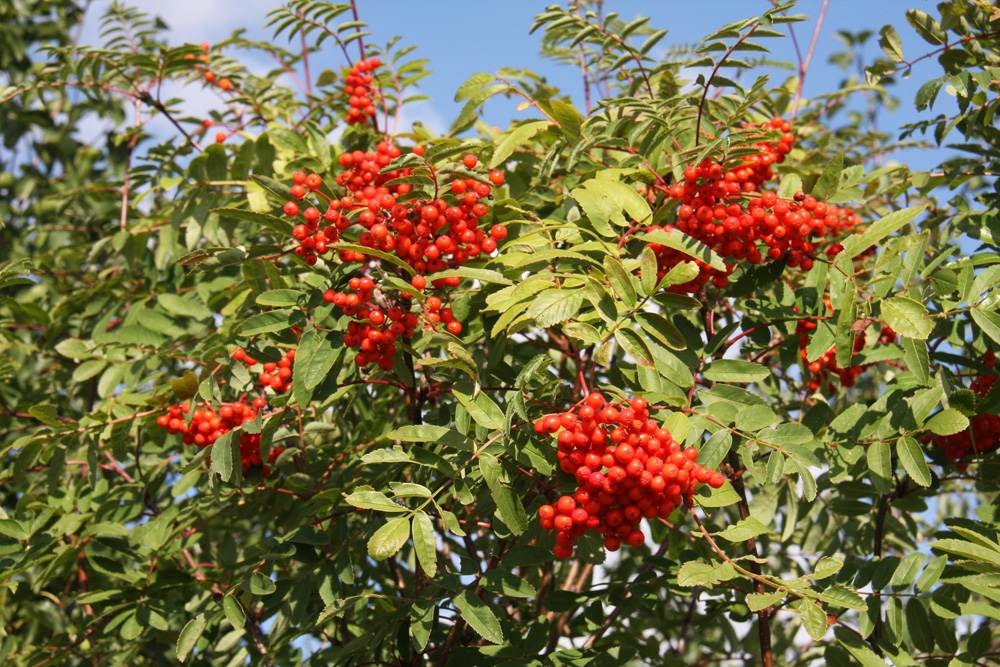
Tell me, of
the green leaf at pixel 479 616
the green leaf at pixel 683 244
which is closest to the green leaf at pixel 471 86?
the green leaf at pixel 683 244

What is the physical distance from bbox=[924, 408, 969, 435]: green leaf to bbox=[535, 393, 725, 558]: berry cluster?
0.83 meters

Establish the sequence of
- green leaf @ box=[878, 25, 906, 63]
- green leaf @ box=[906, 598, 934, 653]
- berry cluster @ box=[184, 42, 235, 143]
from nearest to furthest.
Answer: green leaf @ box=[906, 598, 934, 653] < green leaf @ box=[878, 25, 906, 63] < berry cluster @ box=[184, 42, 235, 143]

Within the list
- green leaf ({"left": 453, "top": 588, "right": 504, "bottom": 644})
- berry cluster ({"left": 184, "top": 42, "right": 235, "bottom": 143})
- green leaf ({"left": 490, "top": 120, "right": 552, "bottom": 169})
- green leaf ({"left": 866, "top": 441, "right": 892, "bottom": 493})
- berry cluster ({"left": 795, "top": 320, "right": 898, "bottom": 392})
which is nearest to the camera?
green leaf ({"left": 453, "top": 588, "right": 504, "bottom": 644})

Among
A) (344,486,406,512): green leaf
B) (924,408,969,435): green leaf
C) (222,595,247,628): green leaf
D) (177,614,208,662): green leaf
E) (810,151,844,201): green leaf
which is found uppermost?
(810,151,844,201): green leaf

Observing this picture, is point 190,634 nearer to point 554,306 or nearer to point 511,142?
point 554,306

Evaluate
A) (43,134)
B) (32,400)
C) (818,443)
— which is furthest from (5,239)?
(818,443)

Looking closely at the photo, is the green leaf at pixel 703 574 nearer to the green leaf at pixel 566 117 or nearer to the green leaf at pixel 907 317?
the green leaf at pixel 907 317

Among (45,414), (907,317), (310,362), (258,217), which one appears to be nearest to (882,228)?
(907,317)

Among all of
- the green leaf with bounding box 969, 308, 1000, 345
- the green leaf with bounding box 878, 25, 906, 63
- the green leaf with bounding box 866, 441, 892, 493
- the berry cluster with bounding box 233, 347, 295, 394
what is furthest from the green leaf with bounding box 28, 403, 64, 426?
the green leaf with bounding box 878, 25, 906, 63

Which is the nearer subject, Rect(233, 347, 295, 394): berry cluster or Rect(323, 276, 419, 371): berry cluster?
Rect(323, 276, 419, 371): berry cluster

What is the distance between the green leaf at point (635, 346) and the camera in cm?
207

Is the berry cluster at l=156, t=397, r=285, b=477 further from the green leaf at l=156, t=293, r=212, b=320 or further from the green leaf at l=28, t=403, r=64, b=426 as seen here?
the green leaf at l=156, t=293, r=212, b=320

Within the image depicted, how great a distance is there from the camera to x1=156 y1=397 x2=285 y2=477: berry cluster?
2.83 meters

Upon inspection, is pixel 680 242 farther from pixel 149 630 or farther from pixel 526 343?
A: pixel 149 630
